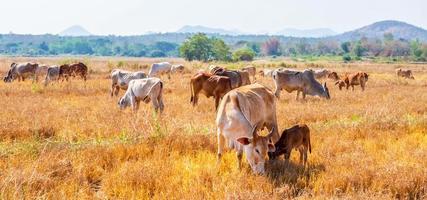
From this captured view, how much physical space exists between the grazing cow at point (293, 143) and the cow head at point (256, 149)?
1088mm

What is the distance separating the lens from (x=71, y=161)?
8.34m

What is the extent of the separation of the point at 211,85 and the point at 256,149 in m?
9.09

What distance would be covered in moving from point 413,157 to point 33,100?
14115mm

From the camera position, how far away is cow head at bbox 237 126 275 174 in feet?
24.9

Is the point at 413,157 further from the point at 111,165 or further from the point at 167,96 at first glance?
the point at 167,96

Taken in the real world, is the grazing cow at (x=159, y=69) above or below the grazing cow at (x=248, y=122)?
below

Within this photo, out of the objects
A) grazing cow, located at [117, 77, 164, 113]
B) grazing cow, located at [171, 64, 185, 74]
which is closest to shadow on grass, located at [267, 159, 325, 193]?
grazing cow, located at [117, 77, 164, 113]

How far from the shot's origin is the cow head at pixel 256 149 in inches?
299

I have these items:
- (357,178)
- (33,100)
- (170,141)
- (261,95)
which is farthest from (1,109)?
(357,178)

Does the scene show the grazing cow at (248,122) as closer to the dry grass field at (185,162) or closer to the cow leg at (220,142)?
the cow leg at (220,142)

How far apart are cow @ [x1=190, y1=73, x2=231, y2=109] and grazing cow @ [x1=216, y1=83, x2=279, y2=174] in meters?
6.56

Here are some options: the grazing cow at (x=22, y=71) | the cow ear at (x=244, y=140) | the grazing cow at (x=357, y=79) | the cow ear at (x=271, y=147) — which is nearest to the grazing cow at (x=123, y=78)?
the grazing cow at (x=22, y=71)

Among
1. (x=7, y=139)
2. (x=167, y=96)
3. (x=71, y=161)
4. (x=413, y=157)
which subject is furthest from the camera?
(x=167, y=96)

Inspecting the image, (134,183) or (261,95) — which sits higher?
(261,95)
